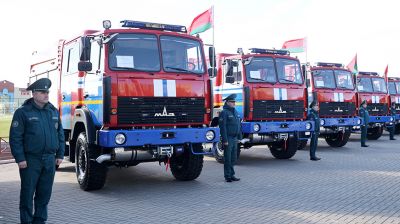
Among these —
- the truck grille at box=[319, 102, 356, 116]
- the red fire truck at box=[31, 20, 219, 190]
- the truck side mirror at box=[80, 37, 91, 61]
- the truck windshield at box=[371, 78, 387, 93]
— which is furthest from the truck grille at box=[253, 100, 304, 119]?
the truck windshield at box=[371, 78, 387, 93]

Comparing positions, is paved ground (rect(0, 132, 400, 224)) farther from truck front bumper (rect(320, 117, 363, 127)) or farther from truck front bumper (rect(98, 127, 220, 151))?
truck front bumper (rect(320, 117, 363, 127))

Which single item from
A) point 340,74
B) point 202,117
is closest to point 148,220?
point 202,117

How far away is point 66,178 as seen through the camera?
31.0 ft

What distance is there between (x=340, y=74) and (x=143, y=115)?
30.7ft

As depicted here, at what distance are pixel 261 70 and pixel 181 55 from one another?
3.81m

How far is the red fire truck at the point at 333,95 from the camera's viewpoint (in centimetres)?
1420

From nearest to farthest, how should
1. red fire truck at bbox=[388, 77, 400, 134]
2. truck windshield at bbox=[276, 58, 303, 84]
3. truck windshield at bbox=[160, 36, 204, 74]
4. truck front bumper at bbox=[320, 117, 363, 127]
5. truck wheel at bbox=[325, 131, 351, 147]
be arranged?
truck windshield at bbox=[160, 36, 204, 74], truck windshield at bbox=[276, 58, 303, 84], truck front bumper at bbox=[320, 117, 363, 127], truck wheel at bbox=[325, 131, 351, 147], red fire truck at bbox=[388, 77, 400, 134]

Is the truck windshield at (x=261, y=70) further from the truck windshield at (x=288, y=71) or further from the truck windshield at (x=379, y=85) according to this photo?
the truck windshield at (x=379, y=85)

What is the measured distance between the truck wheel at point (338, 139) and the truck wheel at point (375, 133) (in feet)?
13.0

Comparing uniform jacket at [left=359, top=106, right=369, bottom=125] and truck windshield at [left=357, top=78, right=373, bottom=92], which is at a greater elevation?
truck windshield at [left=357, top=78, right=373, bottom=92]

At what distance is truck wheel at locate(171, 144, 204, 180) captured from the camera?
8.50 m

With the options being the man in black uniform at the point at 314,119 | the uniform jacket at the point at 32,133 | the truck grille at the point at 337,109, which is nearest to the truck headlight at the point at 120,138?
the uniform jacket at the point at 32,133

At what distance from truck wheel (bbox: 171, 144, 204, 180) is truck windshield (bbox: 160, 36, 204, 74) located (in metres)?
1.50

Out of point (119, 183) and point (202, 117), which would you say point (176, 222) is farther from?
point (119, 183)
